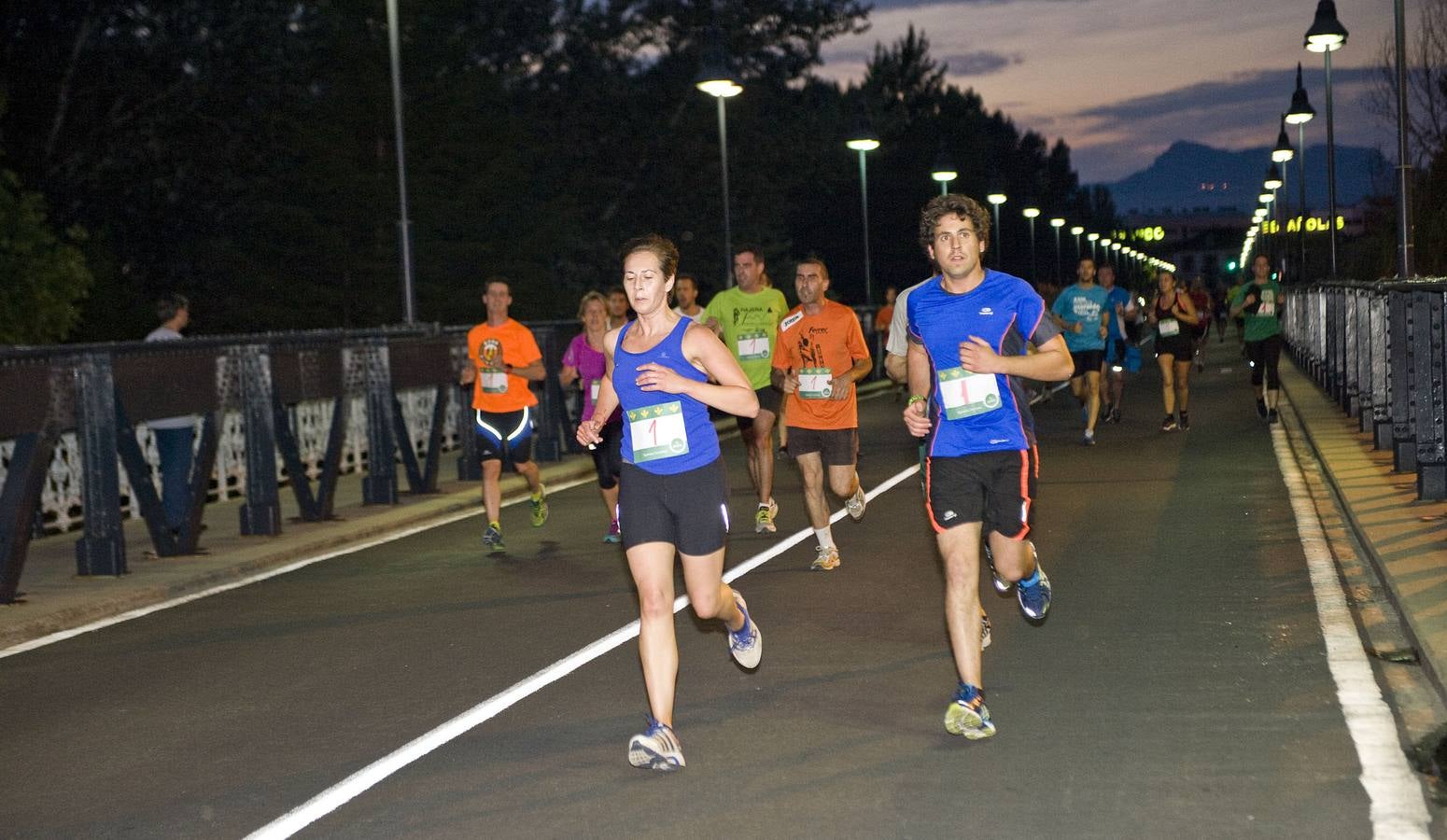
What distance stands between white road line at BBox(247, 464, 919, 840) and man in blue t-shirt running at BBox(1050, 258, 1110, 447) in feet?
35.3

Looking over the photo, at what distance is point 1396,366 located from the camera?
49.4 feet

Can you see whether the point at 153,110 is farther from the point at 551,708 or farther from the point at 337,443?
the point at 551,708

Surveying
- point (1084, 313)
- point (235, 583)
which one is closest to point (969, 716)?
point (235, 583)

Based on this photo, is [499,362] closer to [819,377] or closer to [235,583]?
[235,583]

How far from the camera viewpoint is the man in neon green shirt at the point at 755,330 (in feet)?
43.4

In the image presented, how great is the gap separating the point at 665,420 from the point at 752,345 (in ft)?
22.7

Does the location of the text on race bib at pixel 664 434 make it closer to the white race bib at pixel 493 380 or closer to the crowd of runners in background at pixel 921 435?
the crowd of runners in background at pixel 921 435

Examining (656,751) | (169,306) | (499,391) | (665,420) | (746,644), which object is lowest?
(656,751)

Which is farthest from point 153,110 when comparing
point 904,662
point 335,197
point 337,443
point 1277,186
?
point 1277,186

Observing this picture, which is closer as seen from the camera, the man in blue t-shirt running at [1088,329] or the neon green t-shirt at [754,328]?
the neon green t-shirt at [754,328]

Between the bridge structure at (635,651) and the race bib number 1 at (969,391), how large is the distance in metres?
1.16

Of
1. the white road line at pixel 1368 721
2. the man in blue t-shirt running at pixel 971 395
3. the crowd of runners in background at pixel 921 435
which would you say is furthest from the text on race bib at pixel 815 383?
the man in blue t-shirt running at pixel 971 395

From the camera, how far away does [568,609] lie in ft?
32.9

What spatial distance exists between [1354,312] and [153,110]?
23.3 meters
